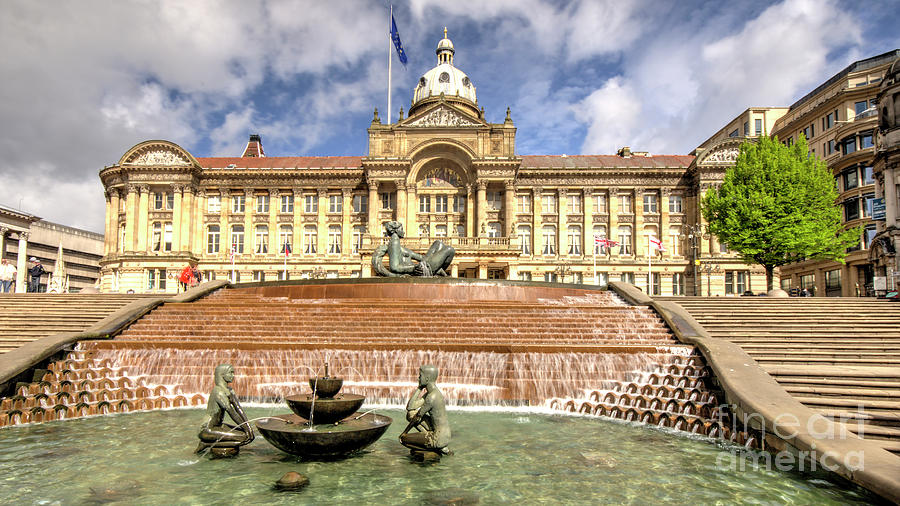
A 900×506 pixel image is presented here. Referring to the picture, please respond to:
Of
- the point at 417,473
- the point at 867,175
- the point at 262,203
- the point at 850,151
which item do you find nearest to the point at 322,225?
the point at 262,203

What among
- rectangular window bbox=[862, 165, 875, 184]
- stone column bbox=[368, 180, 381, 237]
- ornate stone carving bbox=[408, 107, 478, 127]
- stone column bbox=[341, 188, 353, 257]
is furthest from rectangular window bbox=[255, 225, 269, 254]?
rectangular window bbox=[862, 165, 875, 184]

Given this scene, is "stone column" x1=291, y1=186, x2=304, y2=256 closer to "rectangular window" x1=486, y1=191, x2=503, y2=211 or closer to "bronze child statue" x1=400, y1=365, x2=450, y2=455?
"rectangular window" x1=486, y1=191, x2=503, y2=211

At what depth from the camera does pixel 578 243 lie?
58.8 metres

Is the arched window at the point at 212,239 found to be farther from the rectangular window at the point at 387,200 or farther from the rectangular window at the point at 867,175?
the rectangular window at the point at 867,175

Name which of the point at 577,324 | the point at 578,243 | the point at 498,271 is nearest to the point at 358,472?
the point at 577,324

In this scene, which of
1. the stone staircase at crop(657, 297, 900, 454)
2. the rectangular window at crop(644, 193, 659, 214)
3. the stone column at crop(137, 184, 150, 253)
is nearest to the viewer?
the stone staircase at crop(657, 297, 900, 454)

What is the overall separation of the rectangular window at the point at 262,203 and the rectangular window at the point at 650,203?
4181cm

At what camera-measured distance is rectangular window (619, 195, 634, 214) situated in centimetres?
5900

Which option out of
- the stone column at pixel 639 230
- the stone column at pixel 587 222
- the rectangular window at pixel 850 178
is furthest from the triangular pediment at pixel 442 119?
the rectangular window at pixel 850 178

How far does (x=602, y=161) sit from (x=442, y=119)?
66.6 ft

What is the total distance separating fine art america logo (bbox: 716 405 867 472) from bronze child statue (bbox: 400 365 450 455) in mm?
4633

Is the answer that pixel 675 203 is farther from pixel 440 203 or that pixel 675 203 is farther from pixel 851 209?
pixel 440 203

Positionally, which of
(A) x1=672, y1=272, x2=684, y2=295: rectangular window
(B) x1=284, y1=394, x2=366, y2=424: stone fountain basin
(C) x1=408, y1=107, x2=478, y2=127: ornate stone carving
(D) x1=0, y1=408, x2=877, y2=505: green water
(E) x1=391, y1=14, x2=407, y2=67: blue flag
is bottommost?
(D) x1=0, y1=408, x2=877, y2=505: green water

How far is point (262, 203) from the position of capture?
59.8m
